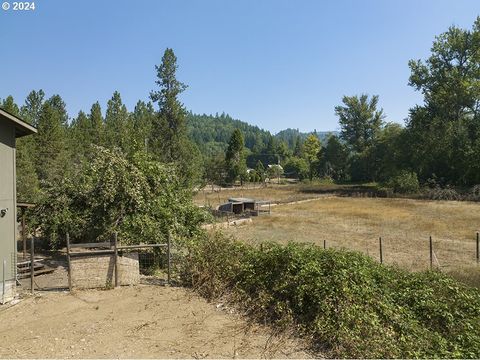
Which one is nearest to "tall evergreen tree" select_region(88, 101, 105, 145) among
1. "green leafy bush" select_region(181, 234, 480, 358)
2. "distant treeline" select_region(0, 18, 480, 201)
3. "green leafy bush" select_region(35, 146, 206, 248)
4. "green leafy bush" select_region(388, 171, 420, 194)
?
"distant treeline" select_region(0, 18, 480, 201)

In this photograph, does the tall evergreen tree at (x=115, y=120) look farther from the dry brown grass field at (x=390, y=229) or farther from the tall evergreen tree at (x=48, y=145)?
the dry brown grass field at (x=390, y=229)

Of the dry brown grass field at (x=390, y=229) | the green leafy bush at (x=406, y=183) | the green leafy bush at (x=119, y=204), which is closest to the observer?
the green leafy bush at (x=119, y=204)

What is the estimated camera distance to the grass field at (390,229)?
17530 millimetres

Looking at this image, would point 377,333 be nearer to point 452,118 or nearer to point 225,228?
point 225,228

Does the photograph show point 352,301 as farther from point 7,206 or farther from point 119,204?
point 119,204

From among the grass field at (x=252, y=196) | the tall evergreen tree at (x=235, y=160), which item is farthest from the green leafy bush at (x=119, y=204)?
the tall evergreen tree at (x=235, y=160)

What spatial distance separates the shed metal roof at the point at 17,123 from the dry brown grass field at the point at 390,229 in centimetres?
1061

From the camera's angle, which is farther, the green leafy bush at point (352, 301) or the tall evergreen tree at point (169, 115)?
the tall evergreen tree at point (169, 115)

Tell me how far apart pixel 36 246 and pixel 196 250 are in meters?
11.1

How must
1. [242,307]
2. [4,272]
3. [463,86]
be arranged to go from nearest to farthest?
[242,307], [4,272], [463,86]

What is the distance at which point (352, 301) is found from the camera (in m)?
7.56

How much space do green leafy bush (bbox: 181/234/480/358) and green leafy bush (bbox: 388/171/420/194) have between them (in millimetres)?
44894

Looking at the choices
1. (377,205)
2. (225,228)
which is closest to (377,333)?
(225,228)

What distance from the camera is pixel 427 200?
1781 inches
